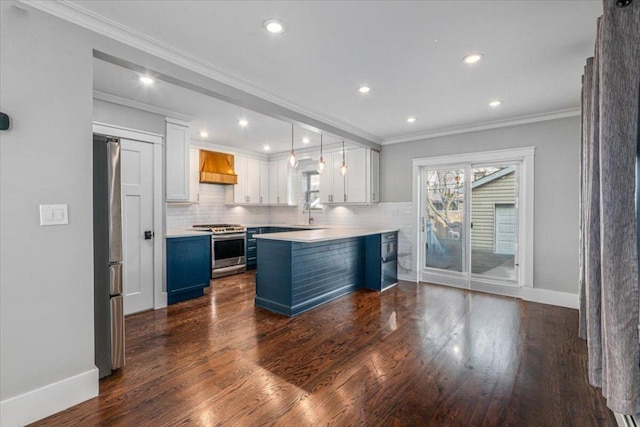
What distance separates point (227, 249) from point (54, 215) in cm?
382

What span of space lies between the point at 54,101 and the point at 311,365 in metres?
2.55

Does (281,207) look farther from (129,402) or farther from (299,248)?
(129,402)

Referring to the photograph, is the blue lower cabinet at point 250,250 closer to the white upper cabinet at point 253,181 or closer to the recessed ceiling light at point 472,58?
the white upper cabinet at point 253,181

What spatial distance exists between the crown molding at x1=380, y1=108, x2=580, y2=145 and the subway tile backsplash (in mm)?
1128

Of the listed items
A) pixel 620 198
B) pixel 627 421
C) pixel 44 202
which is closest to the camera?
pixel 620 198

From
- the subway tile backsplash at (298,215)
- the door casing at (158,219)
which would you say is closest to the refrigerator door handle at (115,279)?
the door casing at (158,219)

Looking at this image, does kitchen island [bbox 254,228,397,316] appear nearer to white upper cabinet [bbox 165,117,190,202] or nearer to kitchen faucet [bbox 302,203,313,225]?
white upper cabinet [bbox 165,117,190,202]

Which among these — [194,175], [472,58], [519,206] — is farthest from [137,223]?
[519,206]

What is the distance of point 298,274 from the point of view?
3678mm

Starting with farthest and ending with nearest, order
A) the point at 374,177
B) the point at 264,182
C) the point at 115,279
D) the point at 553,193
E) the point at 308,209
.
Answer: the point at 264,182, the point at 308,209, the point at 374,177, the point at 553,193, the point at 115,279

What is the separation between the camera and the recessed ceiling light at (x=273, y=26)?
6.87 feet

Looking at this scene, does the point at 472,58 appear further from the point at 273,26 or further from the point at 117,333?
the point at 117,333

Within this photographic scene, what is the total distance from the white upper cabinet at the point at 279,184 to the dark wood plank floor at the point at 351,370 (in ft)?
10.8

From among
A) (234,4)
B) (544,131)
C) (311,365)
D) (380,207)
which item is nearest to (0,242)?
(234,4)
